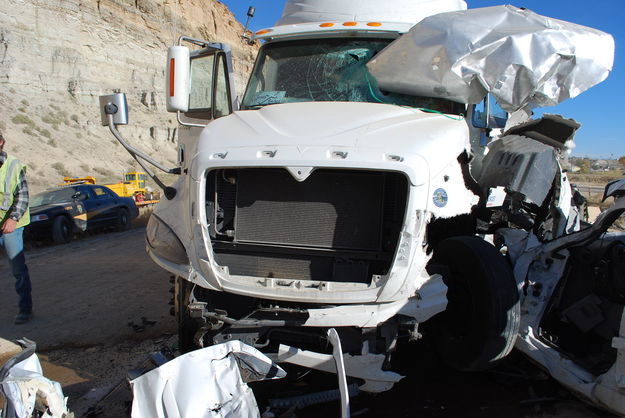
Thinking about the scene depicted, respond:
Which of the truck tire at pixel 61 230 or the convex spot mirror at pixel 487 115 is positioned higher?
the convex spot mirror at pixel 487 115

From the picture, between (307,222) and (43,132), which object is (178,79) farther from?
(43,132)

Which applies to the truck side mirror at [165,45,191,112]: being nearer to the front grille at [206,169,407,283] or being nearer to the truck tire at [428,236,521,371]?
the front grille at [206,169,407,283]

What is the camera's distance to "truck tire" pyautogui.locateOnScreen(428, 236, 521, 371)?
341cm

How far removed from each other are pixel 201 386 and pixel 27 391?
899 millimetres

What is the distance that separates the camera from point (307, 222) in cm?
352

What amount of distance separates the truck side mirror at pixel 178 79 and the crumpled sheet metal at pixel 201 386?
2.35m

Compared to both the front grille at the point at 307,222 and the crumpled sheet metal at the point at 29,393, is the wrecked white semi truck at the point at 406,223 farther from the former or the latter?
the crumpled sheet metal at the point at 29,393

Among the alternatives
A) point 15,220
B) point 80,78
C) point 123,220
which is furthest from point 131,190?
point 80,78

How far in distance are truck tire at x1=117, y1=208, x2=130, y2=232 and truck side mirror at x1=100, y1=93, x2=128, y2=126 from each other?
33.8 feet

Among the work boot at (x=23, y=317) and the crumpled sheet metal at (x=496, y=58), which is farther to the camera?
the work boot at (x=23, y=317)

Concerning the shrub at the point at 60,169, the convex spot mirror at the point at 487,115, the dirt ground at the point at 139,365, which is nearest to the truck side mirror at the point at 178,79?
the dirt ground at the point at 139,365

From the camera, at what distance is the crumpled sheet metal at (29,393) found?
262 centimetres

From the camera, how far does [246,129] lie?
375cm

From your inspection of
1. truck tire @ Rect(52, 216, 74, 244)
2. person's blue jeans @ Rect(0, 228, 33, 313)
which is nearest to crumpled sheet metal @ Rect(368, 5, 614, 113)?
person's blue jeans @ Rect(0, 228, 33, 313)
